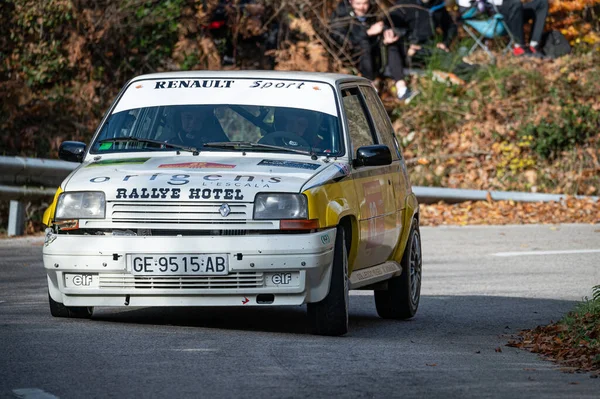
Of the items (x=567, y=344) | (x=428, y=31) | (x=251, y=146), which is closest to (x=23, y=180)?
(x=251, y=146)

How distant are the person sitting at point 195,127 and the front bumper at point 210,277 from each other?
4.35 feet

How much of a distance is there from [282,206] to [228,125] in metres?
1.49

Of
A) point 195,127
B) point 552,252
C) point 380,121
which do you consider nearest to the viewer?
point 195,127

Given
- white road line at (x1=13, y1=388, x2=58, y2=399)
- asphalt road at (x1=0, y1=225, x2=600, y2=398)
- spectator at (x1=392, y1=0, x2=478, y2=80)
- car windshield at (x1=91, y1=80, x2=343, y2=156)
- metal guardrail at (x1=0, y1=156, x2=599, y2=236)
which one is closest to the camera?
white road line at (x1=13, y1=388, x2=58, y2=399)

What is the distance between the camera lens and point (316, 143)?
372 inches

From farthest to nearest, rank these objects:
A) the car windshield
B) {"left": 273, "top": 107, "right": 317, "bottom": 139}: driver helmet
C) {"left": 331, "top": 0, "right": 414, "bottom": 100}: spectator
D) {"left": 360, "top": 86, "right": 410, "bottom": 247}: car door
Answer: {"left": 331, "top": 0, "right": 414, "bottom": 100}: spectator
{"left": 360, "top": 86, "right": 410, "bottom": 247}: car door
{"left": 273, "top": 107, "right": 317, "bottom": 139}: driver helmet
the car windshield

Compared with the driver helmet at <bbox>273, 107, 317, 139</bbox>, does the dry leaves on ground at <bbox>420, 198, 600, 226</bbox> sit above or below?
below

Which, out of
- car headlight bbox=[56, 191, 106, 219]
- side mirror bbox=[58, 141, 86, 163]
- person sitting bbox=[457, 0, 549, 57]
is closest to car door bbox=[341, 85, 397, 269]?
car headlight bbox=[56, 191, 106, 219]

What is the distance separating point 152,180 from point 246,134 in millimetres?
1177

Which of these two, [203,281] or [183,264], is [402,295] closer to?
[203,281]

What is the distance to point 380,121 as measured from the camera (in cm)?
1069

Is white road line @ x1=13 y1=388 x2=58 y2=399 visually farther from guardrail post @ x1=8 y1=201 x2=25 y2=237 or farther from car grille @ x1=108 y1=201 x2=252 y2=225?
guardrail post @ x1=8 y1=201 x2=25 y2=237

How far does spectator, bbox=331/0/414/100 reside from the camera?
22.2m

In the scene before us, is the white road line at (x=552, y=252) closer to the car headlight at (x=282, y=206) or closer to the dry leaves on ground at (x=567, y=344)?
the dry leaves on ground at (x=567, y=344)
